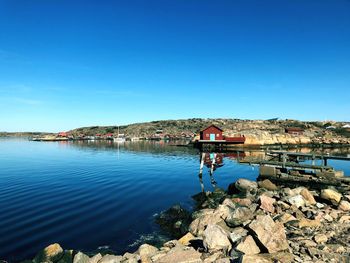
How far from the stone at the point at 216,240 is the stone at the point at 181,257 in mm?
691

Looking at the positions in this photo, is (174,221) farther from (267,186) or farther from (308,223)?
(267,186)

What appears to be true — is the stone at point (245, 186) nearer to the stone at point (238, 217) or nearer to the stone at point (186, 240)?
the stone at point (238, 217)

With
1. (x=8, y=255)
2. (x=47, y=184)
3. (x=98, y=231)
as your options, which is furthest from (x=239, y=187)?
(x=47, y=184)

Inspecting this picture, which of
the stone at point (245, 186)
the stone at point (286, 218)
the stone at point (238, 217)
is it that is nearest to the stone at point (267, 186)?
the stone at point (245, 186)

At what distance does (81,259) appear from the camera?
995cm

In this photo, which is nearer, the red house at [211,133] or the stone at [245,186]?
the stone at [245,186]

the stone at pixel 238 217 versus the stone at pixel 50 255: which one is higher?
the stone at pixel 238 217

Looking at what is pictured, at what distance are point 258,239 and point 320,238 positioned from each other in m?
2.85

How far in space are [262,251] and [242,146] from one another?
75577 millimetres

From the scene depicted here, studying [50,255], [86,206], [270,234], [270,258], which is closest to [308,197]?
[270,234]

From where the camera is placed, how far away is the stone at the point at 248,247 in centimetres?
918

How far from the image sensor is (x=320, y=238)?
10.2m

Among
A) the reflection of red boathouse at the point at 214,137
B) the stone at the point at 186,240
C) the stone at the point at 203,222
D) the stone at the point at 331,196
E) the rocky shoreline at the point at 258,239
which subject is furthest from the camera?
the reflection of red boathouse at the point at 214,137

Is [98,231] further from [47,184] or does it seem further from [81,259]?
[47,184]
